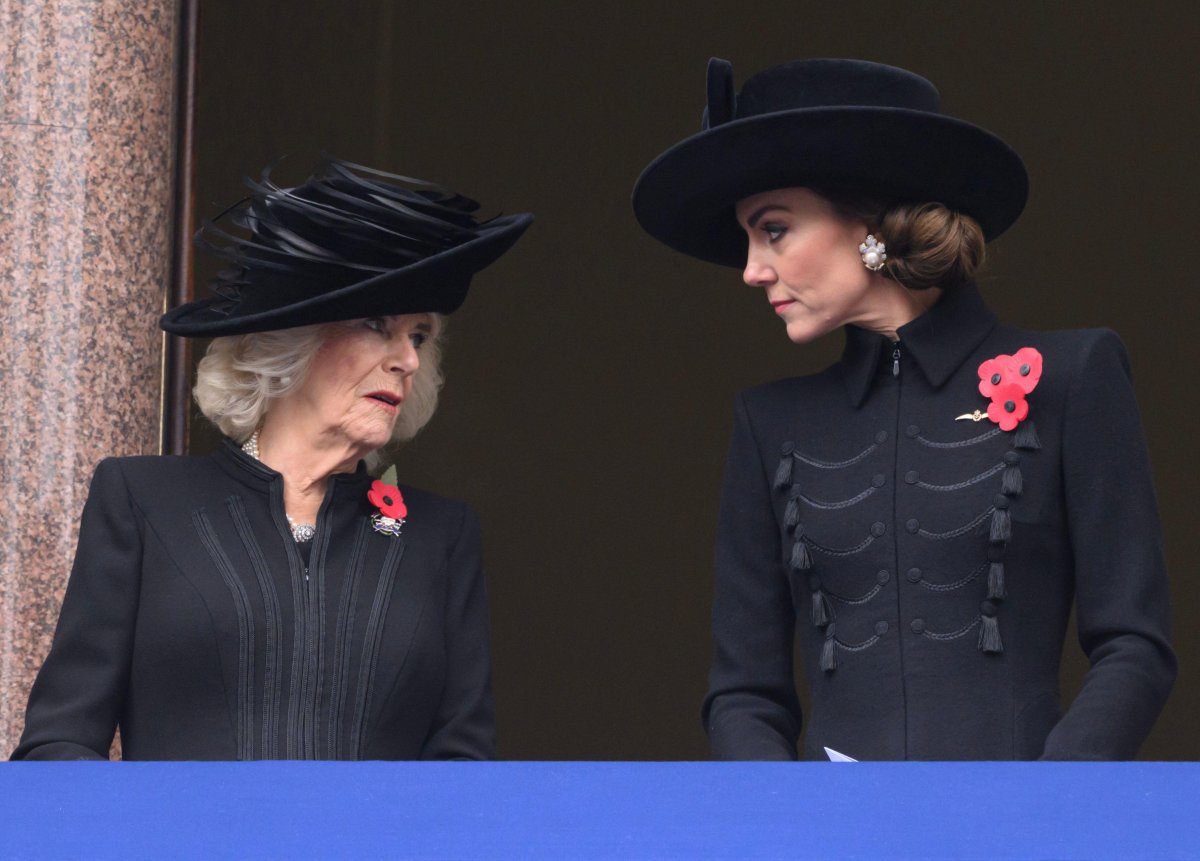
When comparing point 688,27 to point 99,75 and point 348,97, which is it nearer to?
point 348,97

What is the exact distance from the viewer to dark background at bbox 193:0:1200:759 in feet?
27.1

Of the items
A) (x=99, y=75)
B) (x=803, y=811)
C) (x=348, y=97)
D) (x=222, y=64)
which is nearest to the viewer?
(x=803, y=811)

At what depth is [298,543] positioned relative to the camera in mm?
3162

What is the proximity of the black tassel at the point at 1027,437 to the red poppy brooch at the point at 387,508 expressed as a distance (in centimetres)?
97

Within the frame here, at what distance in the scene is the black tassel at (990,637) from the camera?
9.23ft

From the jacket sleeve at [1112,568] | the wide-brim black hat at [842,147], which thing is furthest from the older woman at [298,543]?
the jacket sleeve at [1112,568]

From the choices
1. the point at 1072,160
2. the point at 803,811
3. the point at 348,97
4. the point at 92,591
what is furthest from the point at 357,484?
the point at 1072,160

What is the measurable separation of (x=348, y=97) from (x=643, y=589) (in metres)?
2.30

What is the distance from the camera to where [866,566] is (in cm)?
292

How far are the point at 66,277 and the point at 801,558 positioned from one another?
5.35 ft

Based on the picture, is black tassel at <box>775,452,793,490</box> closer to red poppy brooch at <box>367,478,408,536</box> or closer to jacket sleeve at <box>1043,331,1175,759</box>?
jacket sleeve at <box>1043,331,1175,759</box>

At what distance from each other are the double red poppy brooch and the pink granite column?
5.55 feet

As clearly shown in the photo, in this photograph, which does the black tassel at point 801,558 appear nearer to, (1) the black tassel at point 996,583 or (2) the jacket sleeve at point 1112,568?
(1) the black tassel at point 996,583

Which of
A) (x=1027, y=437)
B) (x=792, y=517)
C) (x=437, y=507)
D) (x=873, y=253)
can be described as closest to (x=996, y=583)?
(x=1027, y=437)
